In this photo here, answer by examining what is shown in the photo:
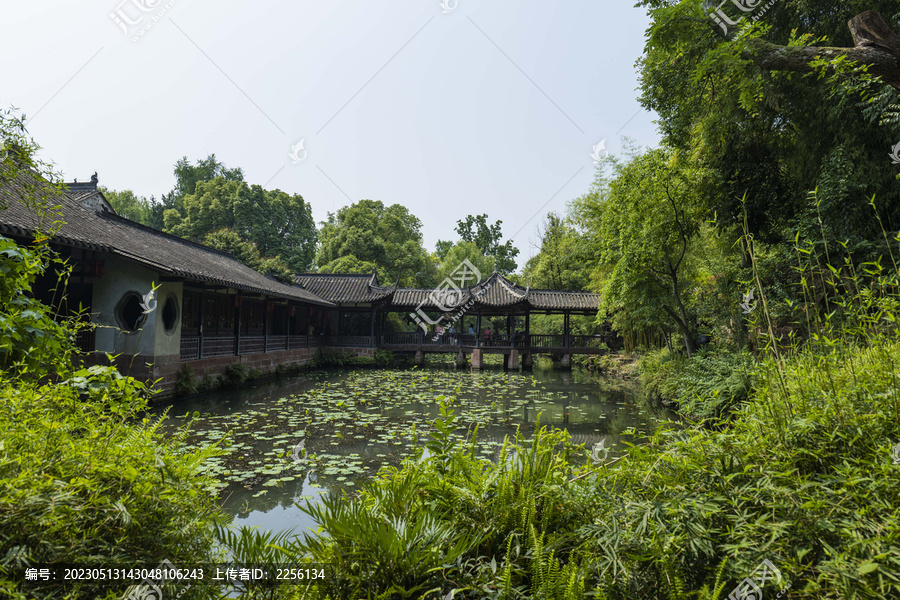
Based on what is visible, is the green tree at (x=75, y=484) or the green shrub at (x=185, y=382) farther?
the green shrub at (x=185, y=382)

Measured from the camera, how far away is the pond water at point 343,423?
4145 millimetres

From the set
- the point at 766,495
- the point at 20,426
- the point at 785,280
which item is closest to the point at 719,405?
the point at 785,280

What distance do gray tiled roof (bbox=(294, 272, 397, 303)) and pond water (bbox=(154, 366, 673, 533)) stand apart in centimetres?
554

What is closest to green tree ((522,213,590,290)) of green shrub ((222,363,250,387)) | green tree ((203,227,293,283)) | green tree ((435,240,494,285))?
green tree ((435,240,494,285))

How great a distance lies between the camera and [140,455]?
1.53m

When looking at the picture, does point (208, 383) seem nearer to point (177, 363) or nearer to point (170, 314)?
point (177, 363)

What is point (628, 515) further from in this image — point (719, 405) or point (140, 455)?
point (719, 405)

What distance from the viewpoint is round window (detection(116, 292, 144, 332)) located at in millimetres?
8180

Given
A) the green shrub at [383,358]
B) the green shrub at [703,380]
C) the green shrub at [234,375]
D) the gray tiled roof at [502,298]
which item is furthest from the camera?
the gray tiled roof at [502,298]

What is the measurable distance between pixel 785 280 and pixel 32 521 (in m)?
8.70

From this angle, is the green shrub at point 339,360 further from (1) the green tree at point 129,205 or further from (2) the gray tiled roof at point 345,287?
(1) the green tree at point 129,205

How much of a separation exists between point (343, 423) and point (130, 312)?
5307 mm

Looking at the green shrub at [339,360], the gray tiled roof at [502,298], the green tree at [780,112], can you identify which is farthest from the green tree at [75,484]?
the gray tiled roof at [502,298]

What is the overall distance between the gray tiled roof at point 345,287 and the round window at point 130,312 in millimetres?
9975
